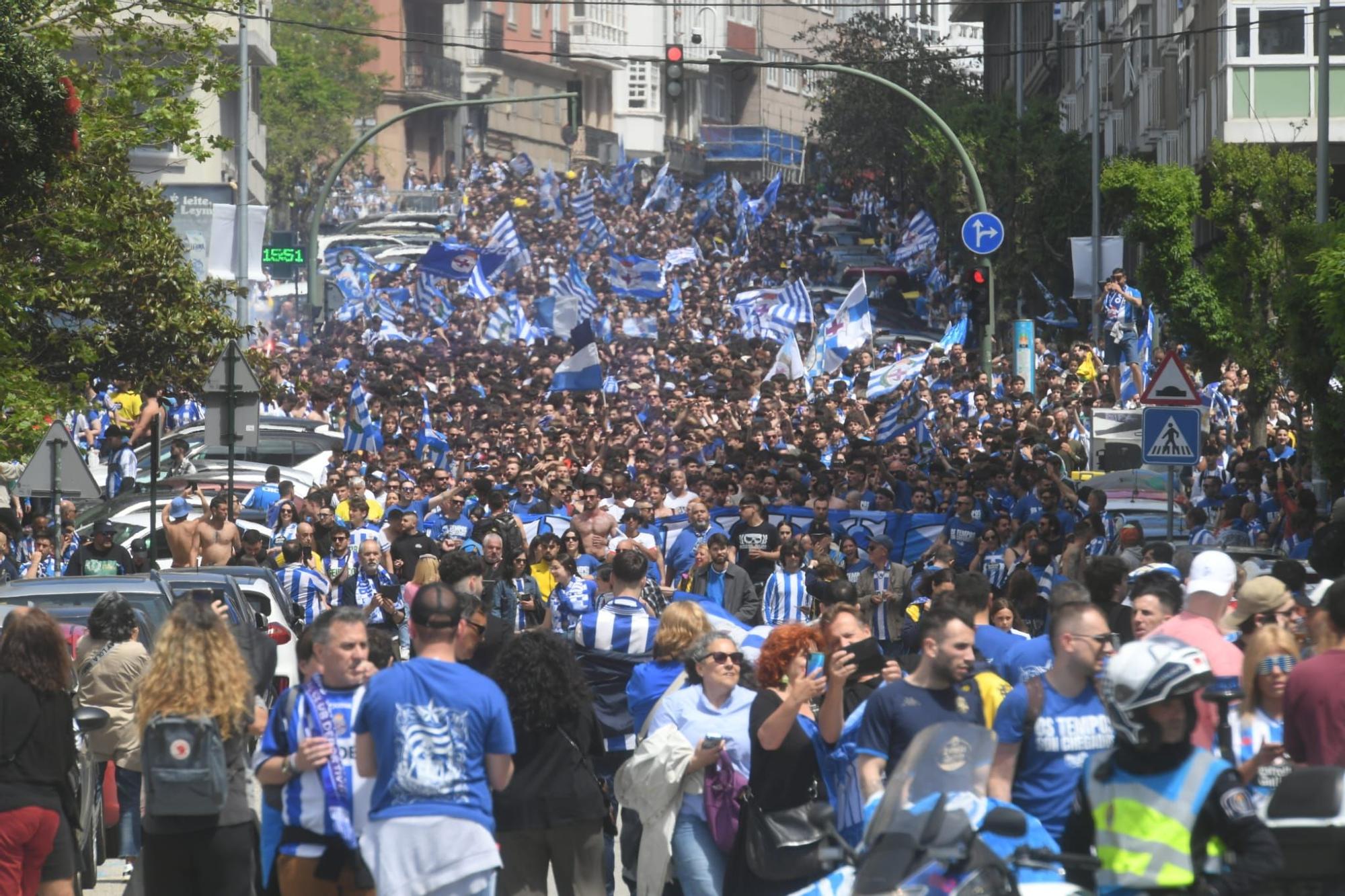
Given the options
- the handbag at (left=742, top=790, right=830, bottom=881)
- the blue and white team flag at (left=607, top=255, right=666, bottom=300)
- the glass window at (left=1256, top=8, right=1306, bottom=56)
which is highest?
the glass window at (left=1256, top=8, right=1306, bottom=56)

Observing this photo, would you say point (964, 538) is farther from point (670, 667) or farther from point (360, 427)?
point (360, 427)

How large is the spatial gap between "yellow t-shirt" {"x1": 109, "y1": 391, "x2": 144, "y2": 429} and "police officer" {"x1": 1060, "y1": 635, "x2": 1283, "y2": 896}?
24463 millimetres

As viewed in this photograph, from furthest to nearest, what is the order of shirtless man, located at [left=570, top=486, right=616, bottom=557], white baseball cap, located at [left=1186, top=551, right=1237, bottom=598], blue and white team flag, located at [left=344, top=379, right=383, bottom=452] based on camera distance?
blue and white team flag, located at [left=344, top=379, right=383, bottom=452], shirtless man, located at [left=570, top=486, right=616, bottom=557], white baseball cap, located at [left=1186, top=551, right=1237, bottom=598]

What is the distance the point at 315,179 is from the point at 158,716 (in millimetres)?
84265

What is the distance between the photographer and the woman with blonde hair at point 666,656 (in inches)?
373

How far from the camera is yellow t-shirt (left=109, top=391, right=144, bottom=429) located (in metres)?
29.8

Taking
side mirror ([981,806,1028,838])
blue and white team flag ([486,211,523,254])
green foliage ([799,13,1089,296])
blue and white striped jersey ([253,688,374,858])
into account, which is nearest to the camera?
side mirror ([981,806,1028,838])

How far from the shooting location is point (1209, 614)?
29.0 feet

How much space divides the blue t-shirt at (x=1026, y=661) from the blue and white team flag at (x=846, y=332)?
26.7m

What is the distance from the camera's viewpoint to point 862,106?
71000mm

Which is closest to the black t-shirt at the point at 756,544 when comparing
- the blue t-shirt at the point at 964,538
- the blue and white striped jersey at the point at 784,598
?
the blue t-shirt at the point at 964,538

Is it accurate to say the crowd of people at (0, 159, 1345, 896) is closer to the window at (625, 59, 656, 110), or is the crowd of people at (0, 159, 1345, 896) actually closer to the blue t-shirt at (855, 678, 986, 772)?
the blue t-shirt at (855, 678, 986, 772)

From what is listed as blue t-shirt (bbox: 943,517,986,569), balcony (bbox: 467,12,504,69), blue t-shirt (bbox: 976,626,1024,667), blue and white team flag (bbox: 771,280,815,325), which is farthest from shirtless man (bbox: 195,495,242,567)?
balcony (bbox: 467,12,504,69)

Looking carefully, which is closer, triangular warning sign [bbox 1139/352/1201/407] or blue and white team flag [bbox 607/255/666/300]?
triangular warning sign [bbox 1139/352/1201/407]
